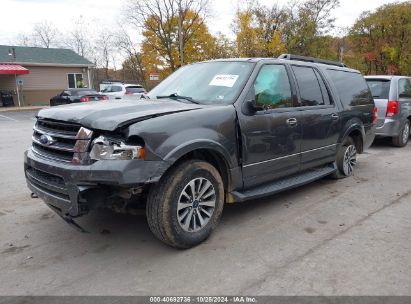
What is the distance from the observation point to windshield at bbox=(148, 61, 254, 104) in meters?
4.27

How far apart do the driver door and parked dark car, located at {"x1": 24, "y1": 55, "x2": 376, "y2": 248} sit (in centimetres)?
1

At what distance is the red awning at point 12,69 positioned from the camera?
27.5 m

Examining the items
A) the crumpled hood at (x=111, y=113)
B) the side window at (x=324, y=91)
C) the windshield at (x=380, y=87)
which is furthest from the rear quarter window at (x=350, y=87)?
the crumpled hood at (x=111, y=113)

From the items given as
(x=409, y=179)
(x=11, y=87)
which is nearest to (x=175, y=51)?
(x=11, y=87)

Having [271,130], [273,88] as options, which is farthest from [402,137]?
[271,130]

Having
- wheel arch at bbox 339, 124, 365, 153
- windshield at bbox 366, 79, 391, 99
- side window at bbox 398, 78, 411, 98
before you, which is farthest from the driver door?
side window at bbox 398, 78, 411, 98

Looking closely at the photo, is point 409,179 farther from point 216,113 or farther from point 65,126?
point 65,126

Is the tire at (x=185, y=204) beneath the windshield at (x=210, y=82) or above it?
beneath

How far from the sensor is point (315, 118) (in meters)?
5.12

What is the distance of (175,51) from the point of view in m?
40.9

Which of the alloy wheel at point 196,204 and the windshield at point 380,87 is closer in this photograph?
the alloy wheel at point 196,204

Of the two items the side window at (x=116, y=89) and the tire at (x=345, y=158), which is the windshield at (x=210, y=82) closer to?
the tire at (x=345, y=158)

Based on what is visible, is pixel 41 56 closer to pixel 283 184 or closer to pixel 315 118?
pixel 315 118

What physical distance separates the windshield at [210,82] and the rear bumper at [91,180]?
130cm
